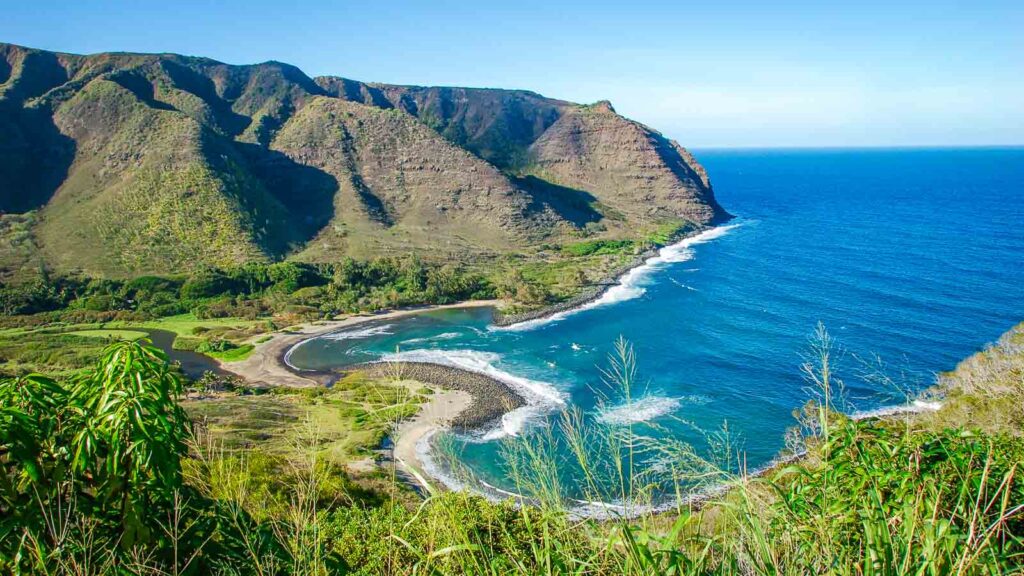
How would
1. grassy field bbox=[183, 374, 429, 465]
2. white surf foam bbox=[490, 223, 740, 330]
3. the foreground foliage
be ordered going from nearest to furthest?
1. the foreground foliage
2. grassy field bbox=[183, 374, 429, 465]
3. white surf foam bbox=[490, 223, 740, 330]

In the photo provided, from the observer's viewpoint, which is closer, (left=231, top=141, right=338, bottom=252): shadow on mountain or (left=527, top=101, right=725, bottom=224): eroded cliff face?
(left=231, top=141, right=338, bottom=252): shadow on mountain

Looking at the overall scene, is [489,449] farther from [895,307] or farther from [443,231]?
[443,231]

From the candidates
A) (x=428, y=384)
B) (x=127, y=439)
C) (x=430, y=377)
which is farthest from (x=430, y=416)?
(x=127, y=439)

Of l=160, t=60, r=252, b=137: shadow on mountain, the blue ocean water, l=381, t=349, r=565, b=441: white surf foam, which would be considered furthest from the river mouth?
l=160, t=60, r=252, b=137: shadow on mountain

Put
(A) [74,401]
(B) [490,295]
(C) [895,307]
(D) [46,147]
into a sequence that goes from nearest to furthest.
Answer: (A) [74,401] < (C) [895,307] < (B) [490,295] < (D) [46,147]

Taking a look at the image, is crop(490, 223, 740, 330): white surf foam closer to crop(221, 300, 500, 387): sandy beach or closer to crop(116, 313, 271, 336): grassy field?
crop(221, 300, 500, 387): sandy beach

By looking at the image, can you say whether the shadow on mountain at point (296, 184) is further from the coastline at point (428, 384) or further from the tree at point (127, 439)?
the tree at point (127, 439)

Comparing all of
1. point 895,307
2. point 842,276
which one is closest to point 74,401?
point 895,307

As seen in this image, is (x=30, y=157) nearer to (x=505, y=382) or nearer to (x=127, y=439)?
(x=505, y=382)
